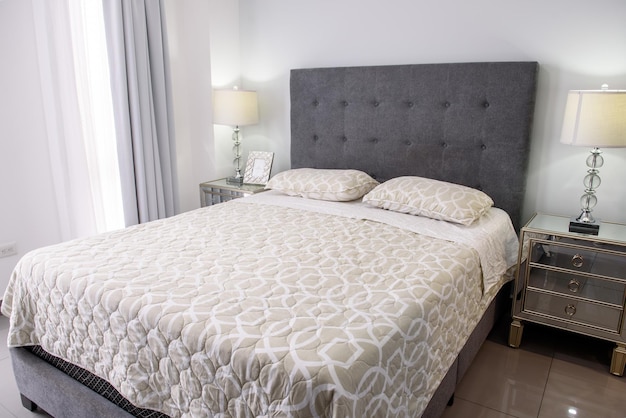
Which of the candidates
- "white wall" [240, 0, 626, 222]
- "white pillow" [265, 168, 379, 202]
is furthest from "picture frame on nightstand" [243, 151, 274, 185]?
"white wall" [240, 0, 626, 222]

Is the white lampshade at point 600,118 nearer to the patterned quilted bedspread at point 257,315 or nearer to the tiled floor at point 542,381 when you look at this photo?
the patterned quilted bedspread at point 257,315

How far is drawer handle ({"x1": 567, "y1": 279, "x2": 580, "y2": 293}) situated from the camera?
215cm

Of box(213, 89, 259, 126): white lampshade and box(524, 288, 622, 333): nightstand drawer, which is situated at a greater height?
box(213, 89, 259, 126): white lampshade

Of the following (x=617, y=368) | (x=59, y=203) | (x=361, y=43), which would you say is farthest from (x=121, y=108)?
(x=617, y=368)

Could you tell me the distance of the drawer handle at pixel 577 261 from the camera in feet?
6.96

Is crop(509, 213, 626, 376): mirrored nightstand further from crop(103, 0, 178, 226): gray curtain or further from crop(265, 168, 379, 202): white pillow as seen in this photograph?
crop(103, 0, 178, 226): gray curtain

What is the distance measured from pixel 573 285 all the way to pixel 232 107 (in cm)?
240

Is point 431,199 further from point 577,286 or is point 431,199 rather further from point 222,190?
point 222,190

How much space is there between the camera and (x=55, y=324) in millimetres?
1655

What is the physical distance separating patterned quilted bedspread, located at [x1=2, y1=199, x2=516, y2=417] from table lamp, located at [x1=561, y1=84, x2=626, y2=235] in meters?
0.75

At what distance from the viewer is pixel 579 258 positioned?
2.12 metres

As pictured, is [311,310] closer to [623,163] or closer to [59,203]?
[623,163]

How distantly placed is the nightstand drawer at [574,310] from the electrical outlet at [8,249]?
3011 millimetres

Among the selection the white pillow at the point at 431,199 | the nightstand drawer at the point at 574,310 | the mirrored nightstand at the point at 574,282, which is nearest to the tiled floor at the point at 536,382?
the mirrored nightstand at the point at 574,282
